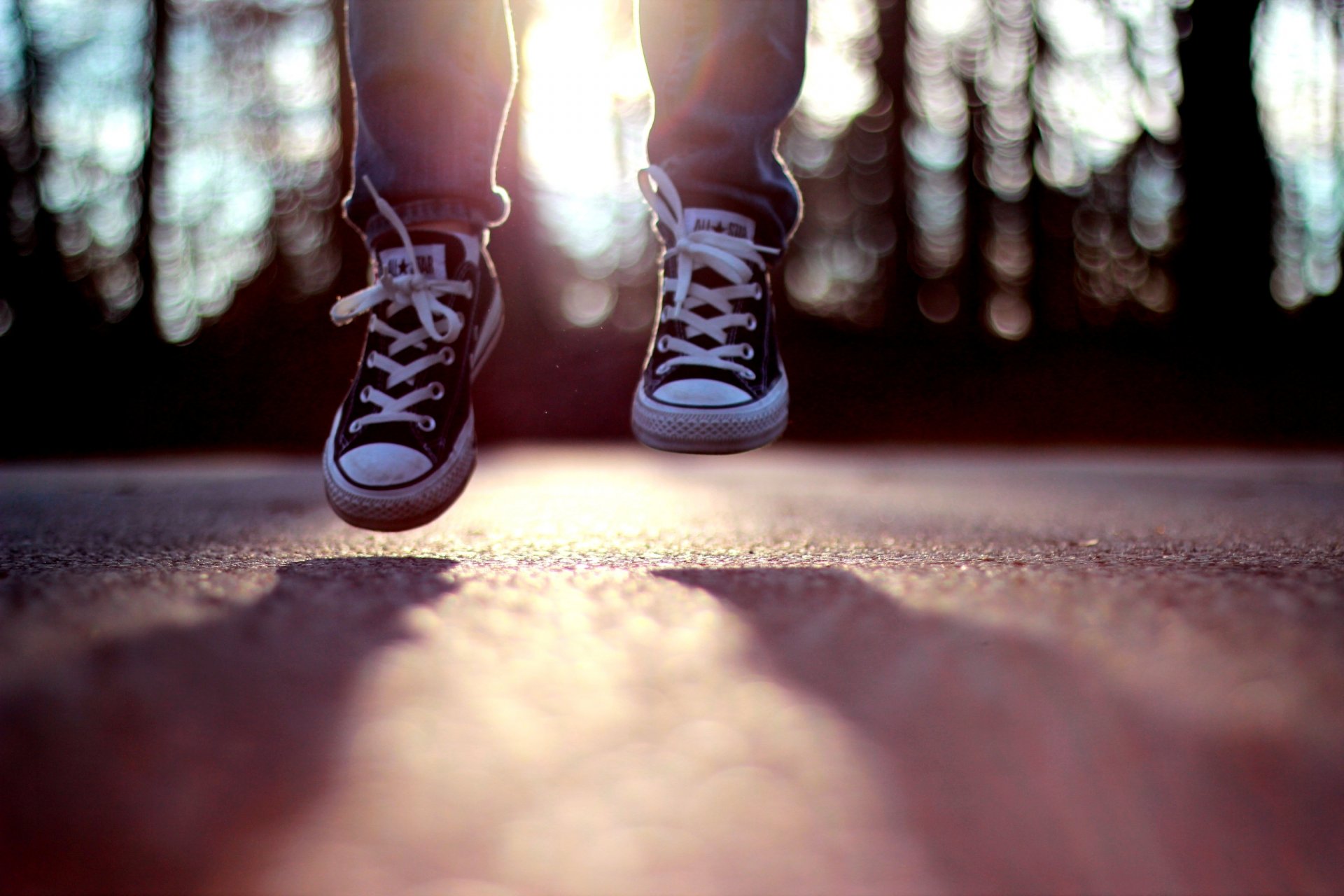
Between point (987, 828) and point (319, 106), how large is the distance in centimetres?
1021

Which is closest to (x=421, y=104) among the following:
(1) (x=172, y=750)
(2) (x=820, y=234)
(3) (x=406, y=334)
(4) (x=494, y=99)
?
(4) (x=494, y=99)

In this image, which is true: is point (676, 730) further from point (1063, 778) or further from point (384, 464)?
point (384, 464)

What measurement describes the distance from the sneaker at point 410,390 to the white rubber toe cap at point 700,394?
0.19 metres

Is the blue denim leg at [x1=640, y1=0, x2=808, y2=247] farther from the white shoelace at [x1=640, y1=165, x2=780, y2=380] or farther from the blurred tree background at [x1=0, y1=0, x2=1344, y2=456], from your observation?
the blurred tree background at [x1=0, y1=0, x2=1344, y2=456]

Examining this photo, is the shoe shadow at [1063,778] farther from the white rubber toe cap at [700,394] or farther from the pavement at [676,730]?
the white rubber toe cap at [700,394]

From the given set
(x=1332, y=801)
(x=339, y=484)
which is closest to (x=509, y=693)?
(x=1332, y=801)

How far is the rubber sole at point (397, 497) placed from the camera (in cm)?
77

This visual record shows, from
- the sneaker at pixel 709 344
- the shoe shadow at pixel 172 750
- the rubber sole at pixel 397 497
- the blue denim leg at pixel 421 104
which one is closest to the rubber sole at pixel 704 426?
the sneaker at pixel 709 344

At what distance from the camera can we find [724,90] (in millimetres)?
924

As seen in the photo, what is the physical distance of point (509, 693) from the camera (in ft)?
1.05

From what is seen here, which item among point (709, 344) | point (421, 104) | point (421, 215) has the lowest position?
point (709, 344)

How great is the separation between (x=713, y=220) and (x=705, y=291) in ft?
0.25

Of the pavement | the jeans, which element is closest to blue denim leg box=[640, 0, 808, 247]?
the jeans

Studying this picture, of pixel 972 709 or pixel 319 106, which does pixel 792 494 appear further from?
pixel 319 106
